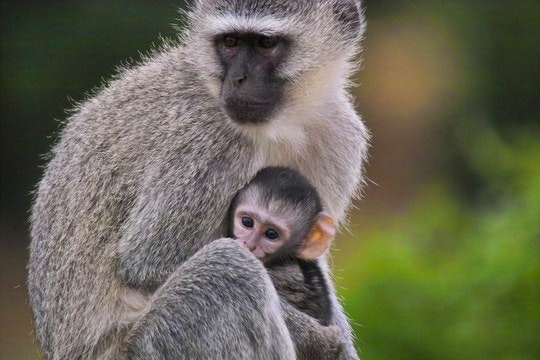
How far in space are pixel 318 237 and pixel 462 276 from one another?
4829mm

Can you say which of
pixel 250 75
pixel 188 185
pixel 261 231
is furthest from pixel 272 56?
pixel 261 231

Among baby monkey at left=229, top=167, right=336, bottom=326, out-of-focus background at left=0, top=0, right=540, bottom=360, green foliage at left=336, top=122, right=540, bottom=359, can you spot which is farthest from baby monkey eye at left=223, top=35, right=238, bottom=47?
green foliage at left=336, top=122, right=540, bottom=359

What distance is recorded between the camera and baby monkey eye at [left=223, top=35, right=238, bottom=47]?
8.56 m

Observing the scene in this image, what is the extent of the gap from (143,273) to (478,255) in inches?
231

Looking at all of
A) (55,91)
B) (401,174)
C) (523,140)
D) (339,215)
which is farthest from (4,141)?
(339,215)

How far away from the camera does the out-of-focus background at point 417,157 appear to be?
12969 mm

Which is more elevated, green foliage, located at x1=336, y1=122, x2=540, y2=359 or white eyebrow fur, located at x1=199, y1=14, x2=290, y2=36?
white eyebrow fur, located at x1=199, y1=14, x2=290, y2=36

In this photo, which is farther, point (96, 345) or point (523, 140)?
point (523, 140)

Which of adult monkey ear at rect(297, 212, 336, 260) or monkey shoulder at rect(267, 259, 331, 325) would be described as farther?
adult monkey ear at rect(297, 212, 336, 260)

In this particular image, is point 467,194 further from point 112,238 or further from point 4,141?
point 112,238

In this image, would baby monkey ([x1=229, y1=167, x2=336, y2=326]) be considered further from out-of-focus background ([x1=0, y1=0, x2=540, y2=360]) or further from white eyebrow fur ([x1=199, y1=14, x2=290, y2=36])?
out-of-focus background ([x1=0, y1=0, x2=540, y2=360])

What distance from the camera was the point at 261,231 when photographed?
28.2 ft

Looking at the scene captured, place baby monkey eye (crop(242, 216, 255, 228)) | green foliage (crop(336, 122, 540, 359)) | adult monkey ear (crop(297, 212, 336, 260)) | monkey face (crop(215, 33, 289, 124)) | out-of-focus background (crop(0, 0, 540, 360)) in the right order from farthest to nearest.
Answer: out-of-focus background (crop(0, 0, 540, 360)) → green foliage (crop(336, 122, 540, 359)) → adult monkey ear (crop(297, 212, 336, 260)) → baby monkey eye (crop(242, 216, 255, 228)) → monkey face (crop(215, 33, 289, 124))

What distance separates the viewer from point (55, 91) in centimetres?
1977
